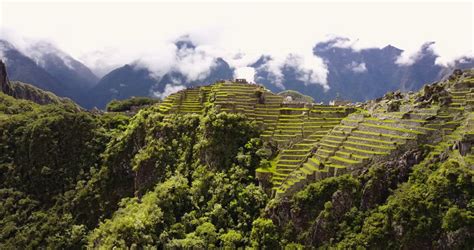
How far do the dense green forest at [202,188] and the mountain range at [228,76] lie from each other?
76504mm

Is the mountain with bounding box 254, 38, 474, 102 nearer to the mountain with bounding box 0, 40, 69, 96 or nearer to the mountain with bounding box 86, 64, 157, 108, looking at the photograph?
the mountain with bounding box 86, 64, 157, 108

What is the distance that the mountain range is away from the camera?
160 metres

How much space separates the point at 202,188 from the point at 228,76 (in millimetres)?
122316

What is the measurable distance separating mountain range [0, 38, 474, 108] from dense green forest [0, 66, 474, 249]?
76.5m

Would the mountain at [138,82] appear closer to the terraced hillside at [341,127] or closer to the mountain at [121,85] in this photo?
the mountain at [121,85]

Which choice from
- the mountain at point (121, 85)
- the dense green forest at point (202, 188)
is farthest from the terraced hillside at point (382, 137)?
the mountain at point (121, 85)

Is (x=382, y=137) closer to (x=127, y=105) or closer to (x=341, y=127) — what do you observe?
(x=341, y=127)

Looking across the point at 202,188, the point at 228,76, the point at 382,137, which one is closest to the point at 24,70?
the point at 228,76

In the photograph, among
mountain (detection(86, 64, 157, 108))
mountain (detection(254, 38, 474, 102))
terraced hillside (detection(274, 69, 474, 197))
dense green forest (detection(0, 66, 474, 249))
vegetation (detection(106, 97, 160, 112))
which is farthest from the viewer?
mountain (detection(86, 64, 157, 108))

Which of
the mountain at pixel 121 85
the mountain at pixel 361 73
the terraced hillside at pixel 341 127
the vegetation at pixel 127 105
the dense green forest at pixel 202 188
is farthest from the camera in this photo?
the mountain at pixel 121 85

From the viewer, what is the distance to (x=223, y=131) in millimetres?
56562

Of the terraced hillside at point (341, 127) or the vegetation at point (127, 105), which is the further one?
the vegetation at point (127, 105)

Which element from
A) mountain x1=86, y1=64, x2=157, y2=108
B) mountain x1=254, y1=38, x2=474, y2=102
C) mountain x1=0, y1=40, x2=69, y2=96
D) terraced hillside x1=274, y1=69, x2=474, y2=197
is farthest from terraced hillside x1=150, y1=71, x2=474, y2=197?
mountain x1=0, y1=40, x2=69, y2=96

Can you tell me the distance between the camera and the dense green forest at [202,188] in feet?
128
